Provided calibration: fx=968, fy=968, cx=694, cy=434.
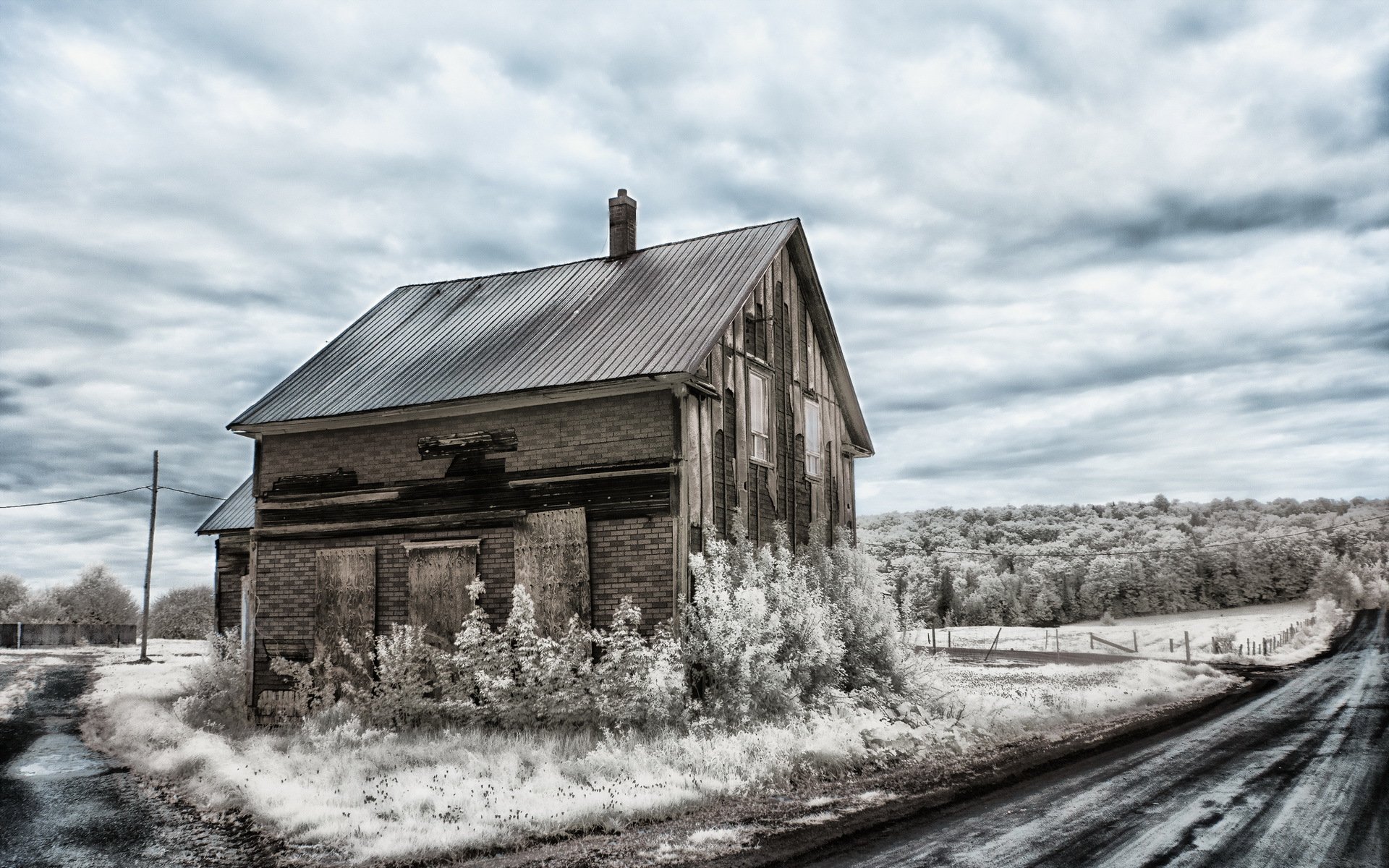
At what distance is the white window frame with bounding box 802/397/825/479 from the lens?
19.1 meters

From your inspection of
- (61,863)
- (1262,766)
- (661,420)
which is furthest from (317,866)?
(1262,766)

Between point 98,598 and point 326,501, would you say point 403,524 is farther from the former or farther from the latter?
point 98,598

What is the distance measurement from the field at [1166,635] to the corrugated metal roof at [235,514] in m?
20.6

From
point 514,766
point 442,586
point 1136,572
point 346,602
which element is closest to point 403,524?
point 442,586

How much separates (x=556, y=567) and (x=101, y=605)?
65354 millimetres

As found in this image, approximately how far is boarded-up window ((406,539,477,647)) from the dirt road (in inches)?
176

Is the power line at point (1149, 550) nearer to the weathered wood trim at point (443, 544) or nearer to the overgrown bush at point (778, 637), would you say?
the overgrown bush at point (778, 637)

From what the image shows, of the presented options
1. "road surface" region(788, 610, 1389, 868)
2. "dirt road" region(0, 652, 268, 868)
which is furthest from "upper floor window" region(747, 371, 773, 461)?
"dirt road" region(0, 652, 268, 868)

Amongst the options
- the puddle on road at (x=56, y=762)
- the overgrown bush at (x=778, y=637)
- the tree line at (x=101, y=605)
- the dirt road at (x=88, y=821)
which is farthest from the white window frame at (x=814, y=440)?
the tree line at (x=101, y=605)

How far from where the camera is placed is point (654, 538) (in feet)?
45.6

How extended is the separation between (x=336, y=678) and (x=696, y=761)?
803 cm

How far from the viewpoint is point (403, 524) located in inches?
631

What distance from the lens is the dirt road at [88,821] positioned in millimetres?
8219

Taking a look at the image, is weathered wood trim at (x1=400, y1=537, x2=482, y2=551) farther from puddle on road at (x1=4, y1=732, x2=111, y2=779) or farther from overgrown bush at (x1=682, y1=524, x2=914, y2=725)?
puddle on road at (x1=4, y1=732, x2=111, y2=779)
